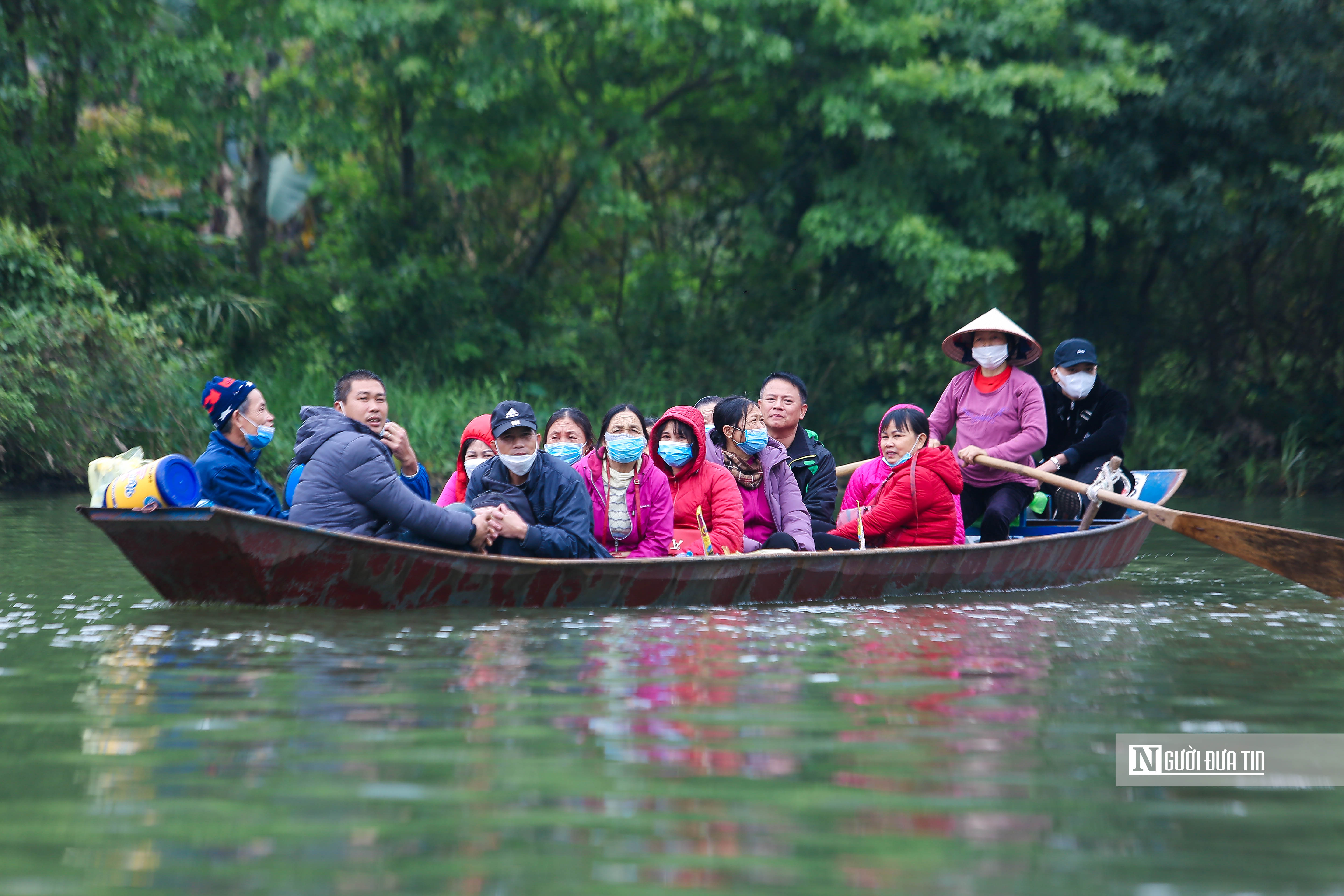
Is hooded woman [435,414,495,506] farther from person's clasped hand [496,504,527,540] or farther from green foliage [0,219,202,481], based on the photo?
green foliage [0,219,202,481]

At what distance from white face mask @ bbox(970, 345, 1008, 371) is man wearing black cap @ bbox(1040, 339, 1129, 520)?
343mm

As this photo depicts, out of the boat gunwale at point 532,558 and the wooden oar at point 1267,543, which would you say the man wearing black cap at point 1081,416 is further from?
the boat gunwale at point 532,558

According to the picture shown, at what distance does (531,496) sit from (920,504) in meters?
2.32

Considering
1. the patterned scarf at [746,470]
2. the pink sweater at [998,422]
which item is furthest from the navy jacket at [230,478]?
the pink sweater at [998,422]

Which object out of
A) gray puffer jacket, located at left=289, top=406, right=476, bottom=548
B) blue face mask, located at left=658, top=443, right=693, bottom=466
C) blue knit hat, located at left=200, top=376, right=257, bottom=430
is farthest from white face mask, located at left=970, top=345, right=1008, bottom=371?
blue knit hat, located at left=200, top=376, right=257, bottom=430

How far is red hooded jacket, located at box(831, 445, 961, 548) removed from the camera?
8.05 metres

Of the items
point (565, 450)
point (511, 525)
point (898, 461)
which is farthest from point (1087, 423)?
point (511, 525)

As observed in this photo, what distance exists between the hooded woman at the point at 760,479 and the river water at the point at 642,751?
2.69 ft

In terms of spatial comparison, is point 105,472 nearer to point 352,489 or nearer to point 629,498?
point 352,489

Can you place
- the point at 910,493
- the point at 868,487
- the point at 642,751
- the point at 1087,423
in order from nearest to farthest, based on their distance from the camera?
1. the point at 642,751
2. the point at 910,493
3. the point at 868,487
4. the point at 1087,423

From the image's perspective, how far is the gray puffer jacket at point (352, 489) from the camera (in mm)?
6984

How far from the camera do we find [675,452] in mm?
7586

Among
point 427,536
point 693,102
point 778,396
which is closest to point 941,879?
point 427,536

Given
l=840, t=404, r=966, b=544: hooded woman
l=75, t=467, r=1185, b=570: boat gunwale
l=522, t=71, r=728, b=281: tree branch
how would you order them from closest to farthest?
l=75, t=467, r=1185, b=570: boat gunwale
l=840, t=404, r=966, b=544: hooded woman
l=522, t=71, r=728, b=281: tree branch
